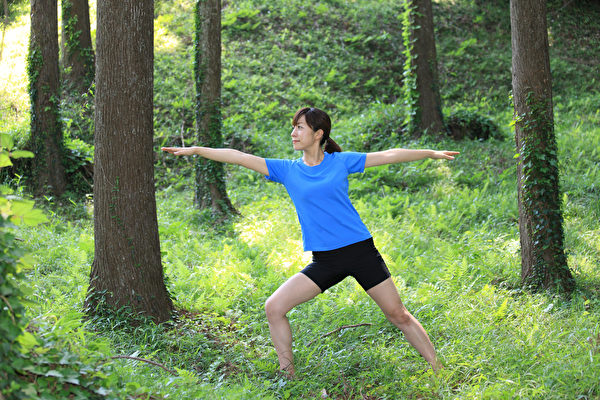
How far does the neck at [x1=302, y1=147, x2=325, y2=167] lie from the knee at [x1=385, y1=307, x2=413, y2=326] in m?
1.47

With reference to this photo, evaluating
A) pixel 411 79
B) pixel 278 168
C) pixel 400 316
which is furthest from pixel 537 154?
pixel 411 79

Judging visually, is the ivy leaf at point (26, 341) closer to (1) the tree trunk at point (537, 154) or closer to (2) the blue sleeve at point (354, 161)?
(2) the blue sleeve at point (354, 161)

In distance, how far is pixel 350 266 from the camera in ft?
15.8

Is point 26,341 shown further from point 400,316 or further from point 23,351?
point 400,316

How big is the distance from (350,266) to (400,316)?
2.03 feet

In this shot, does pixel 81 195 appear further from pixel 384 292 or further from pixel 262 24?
pixel 262 24

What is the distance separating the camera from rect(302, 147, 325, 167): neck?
5.11 m

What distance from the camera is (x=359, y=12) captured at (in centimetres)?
2153

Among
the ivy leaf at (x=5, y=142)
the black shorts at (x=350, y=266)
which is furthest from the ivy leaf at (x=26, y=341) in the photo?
the black shorts at (x=350, y=266)

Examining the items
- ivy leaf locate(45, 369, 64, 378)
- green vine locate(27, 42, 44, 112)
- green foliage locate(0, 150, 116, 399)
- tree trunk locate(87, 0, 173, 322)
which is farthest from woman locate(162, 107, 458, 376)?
green vine locate(27, 42, 44, 112)

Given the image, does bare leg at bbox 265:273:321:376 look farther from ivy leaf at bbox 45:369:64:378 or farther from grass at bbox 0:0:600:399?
ivy leaf at bbox 45:369:64:378

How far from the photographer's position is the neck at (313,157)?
16.8ft

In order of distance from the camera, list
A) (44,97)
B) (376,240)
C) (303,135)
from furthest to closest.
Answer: (44,97) < (376,240) < (303,135)

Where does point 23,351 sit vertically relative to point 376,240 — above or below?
above
